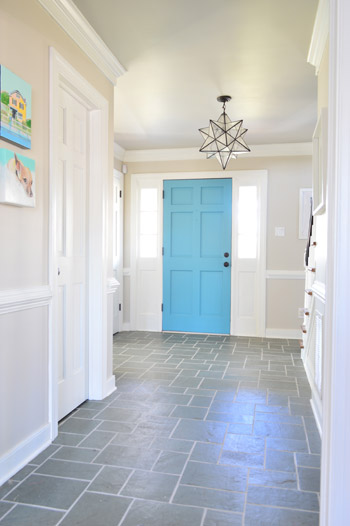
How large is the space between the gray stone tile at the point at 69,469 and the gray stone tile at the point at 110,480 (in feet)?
0.15

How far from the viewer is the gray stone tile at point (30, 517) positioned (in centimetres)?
170

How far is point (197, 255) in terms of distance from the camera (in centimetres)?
568

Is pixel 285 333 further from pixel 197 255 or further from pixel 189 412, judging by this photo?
pixel 189 412

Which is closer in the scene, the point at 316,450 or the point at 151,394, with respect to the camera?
the point at 316,450

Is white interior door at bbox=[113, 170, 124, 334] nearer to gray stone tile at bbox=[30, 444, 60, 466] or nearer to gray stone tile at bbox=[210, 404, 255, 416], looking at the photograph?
gray stone tile at bbox=[210, 404, 255, 416]

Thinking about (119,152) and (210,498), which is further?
(119,152)

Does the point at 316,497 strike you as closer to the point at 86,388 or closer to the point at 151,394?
the point at 151,394

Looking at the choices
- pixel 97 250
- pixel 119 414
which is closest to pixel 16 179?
pixel 97 250

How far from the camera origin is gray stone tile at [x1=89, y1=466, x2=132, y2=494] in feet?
6.38

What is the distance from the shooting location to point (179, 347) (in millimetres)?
4883

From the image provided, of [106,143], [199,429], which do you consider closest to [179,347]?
[199,429]

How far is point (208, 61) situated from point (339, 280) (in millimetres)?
2369

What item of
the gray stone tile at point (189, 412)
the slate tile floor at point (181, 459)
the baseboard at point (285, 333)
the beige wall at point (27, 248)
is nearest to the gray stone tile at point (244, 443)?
the slate tile floor at point (181, 459)

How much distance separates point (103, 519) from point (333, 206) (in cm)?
154
